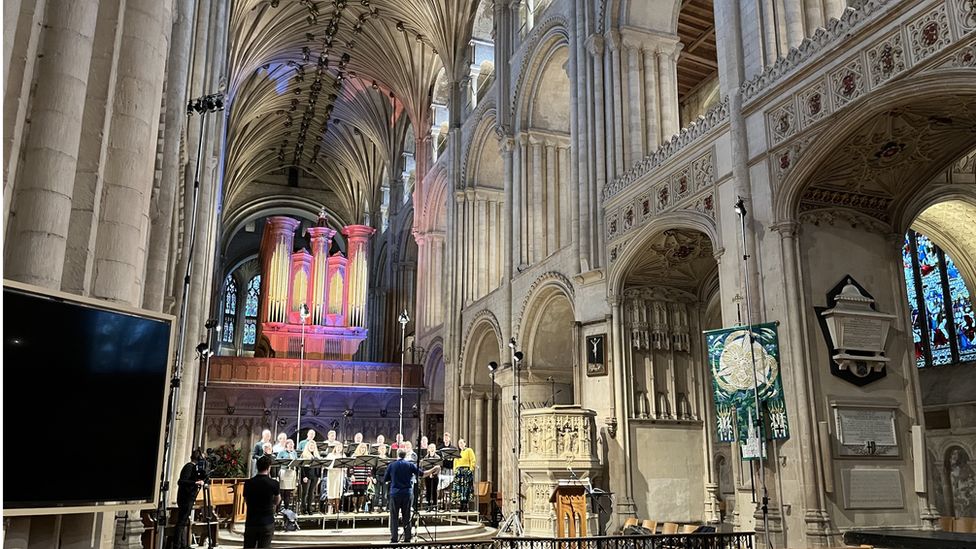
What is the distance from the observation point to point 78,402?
110 inches

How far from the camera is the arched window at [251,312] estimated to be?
37469 mm

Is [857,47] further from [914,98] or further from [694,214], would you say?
[694,214]

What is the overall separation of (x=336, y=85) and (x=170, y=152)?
20171 millimetres

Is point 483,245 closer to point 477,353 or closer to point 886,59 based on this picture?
point 477,353

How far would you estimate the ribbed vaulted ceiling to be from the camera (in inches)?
820

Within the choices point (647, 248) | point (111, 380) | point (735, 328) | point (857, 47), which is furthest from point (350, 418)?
point (111, 380)

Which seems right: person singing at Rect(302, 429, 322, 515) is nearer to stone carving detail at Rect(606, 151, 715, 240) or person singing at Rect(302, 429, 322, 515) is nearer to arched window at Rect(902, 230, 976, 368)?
stone carving detail at Rect(606, 151, 715, 240)

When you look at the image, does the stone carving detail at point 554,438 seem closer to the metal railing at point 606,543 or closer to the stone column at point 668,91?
the metal railing at point 606,543

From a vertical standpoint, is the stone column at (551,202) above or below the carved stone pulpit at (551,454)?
above

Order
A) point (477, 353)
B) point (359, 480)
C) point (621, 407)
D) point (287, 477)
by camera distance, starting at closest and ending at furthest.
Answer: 1. point (621, 407)
2. point (287, 477)
3. point (359, 480)
4. point (477, 353)

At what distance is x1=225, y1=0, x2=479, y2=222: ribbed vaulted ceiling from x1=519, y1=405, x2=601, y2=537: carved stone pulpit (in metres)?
12.0

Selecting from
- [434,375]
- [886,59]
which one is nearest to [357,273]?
[434,375]

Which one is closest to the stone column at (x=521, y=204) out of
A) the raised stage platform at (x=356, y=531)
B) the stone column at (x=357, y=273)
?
the raised stage platform at (x=356, y=531)

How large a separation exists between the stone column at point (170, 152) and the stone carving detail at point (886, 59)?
247 inches
